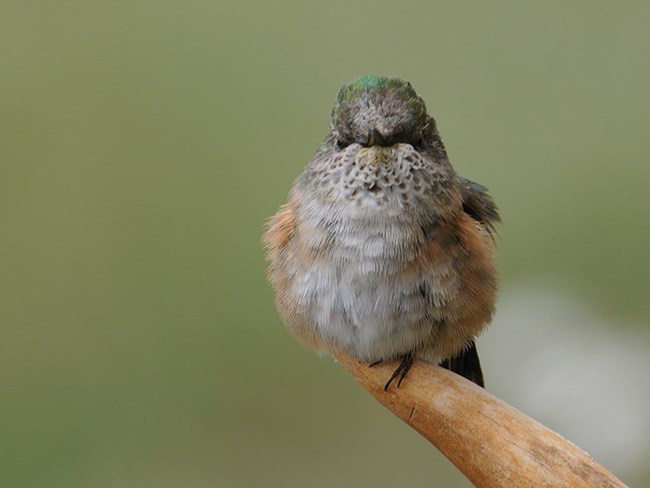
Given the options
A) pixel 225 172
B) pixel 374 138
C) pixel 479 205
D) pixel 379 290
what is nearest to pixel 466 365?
pixel 479 205

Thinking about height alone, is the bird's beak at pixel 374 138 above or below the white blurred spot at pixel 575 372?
above

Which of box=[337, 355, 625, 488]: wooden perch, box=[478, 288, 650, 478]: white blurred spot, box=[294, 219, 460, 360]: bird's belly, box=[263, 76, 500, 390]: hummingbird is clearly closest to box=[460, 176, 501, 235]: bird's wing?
box=[263, 76, 500, 390]: hummingbird

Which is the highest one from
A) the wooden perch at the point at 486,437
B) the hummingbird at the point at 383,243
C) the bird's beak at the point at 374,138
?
the bird's beak at the point at 374,138

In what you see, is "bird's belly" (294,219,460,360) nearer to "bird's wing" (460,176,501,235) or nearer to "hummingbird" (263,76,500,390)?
"hummingbird" (263,76,500,390)

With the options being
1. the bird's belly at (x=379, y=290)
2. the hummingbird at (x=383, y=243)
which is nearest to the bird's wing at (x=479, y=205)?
the hummingbird at (x=383, y=243)

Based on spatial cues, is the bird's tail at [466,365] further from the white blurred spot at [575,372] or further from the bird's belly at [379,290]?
the white blurred spot at [575,372]
